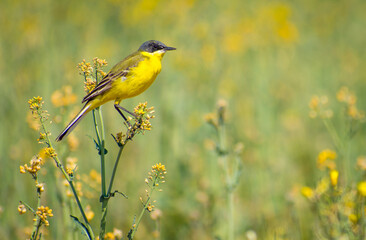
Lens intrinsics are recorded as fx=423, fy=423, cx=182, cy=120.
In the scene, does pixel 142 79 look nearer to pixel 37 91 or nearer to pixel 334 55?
pixel 37 91

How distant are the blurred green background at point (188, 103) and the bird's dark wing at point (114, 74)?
1.54 ft

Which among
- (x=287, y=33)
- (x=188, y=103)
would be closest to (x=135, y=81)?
(x=188, y=103)

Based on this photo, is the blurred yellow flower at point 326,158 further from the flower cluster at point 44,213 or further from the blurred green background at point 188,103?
the flower cluster at point 44,213

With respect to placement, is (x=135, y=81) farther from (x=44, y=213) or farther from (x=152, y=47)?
(x=44, y=213)

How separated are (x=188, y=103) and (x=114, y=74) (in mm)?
3102

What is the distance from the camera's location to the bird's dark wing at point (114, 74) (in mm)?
1876

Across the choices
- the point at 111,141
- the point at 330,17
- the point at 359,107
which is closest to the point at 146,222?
the point at 111,141

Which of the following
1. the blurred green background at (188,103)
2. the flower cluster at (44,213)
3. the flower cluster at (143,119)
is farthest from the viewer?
the blurred green background at (188,103)

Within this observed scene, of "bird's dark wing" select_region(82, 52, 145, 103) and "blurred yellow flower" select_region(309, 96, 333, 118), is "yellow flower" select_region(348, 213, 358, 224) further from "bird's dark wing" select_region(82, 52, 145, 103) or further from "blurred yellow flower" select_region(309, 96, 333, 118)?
"bird's dark wing" select_region(82, 52, 145, 103)

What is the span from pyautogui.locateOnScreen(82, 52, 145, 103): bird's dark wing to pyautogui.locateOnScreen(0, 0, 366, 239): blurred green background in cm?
47

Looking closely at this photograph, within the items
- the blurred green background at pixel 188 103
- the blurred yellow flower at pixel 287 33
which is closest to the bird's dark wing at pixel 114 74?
the blurred green background at pixel 188 103

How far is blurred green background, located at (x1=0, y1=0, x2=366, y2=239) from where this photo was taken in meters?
3.68

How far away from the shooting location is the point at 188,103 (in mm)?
5191

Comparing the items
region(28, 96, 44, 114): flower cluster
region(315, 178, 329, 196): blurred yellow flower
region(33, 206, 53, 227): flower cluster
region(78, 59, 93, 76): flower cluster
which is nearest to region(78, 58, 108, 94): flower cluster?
region(78, 59, 93, 76): flower cluster
